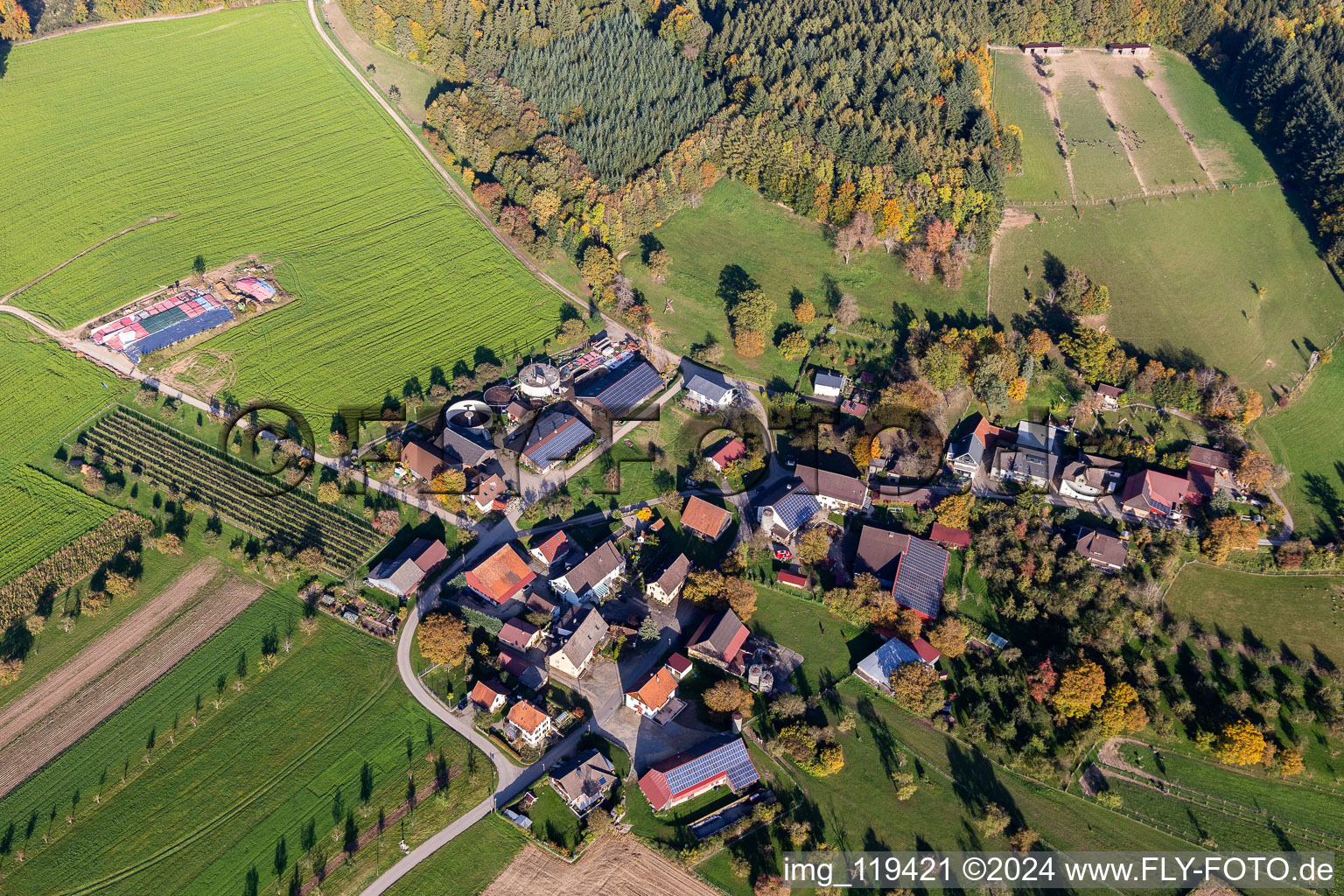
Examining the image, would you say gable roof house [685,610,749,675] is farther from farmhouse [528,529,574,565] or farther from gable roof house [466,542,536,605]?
gable roof house [466,542,536,605]

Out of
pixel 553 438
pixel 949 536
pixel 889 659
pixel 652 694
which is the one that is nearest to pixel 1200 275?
pixel 949 536

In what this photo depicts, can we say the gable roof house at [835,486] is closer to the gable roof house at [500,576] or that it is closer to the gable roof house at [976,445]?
the gable roof house at [976,445]

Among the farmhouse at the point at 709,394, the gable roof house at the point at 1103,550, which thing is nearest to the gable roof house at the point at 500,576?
the farmhouse at the point at 709,394

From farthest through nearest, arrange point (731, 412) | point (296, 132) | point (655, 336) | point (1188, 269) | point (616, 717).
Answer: point (296, 132), point (1188, 269), point (655, 336), point (731, 412), point (616, 717)

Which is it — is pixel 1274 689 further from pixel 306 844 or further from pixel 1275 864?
pixel 306 844

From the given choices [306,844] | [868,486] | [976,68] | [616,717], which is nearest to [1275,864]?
[868,486]
